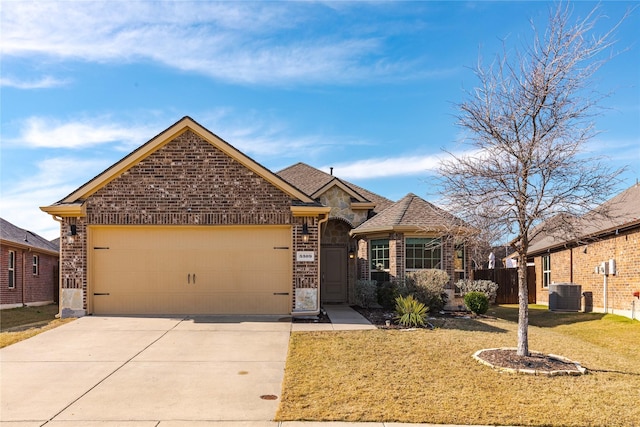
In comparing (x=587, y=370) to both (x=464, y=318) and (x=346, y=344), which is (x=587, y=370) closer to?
(x=346, y=344)

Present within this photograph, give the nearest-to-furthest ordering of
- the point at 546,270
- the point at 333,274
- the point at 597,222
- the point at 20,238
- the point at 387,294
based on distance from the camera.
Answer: the point at 387,294 → the point at 597,222 → the point at 333,274 → the point at 20,238 → the point at 546,270

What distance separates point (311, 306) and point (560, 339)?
19.5 feet

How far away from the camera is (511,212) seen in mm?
9320

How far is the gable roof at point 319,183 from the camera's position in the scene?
18953 millimetres

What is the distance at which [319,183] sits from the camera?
66.6 ft

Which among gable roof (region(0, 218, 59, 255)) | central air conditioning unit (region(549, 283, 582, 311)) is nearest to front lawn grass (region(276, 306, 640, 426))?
central air conditioning unit (region(549, 283, 582, 311))

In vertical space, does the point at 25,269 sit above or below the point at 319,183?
below

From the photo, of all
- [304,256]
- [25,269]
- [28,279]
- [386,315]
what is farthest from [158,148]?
[28,279]

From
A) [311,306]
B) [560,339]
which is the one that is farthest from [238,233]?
[560,339]

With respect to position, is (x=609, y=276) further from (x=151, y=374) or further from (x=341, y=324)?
(x=151, y=374)

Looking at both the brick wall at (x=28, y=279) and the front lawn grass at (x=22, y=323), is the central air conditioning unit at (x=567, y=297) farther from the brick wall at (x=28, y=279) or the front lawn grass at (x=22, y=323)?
the brick wall at (x=28, y=279)

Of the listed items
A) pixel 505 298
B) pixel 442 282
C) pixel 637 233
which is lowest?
pixel 505 298

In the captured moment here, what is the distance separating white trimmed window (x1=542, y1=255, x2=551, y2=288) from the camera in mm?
23016

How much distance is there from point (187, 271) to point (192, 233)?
3.28 feet
